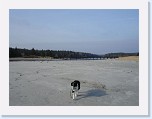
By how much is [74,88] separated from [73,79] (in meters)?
0.20

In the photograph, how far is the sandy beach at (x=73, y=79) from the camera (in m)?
2.99

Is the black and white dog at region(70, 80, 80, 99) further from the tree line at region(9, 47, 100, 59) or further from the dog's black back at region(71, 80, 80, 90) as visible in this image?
the tree line at region(9, 47, 100, 59)

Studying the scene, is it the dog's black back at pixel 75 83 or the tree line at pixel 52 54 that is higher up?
the tree line at pixel 52 54

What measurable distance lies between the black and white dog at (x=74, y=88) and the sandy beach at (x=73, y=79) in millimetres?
39

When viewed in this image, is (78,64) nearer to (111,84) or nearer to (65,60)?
(65,60)

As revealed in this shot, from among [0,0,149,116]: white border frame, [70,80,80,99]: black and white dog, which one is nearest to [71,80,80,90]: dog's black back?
[70,80,80,99]: black and white dog

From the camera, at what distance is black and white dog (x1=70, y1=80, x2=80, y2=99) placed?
9.88ft

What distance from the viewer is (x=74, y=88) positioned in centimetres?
307

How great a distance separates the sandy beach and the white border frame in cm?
5

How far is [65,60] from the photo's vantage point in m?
3.55
